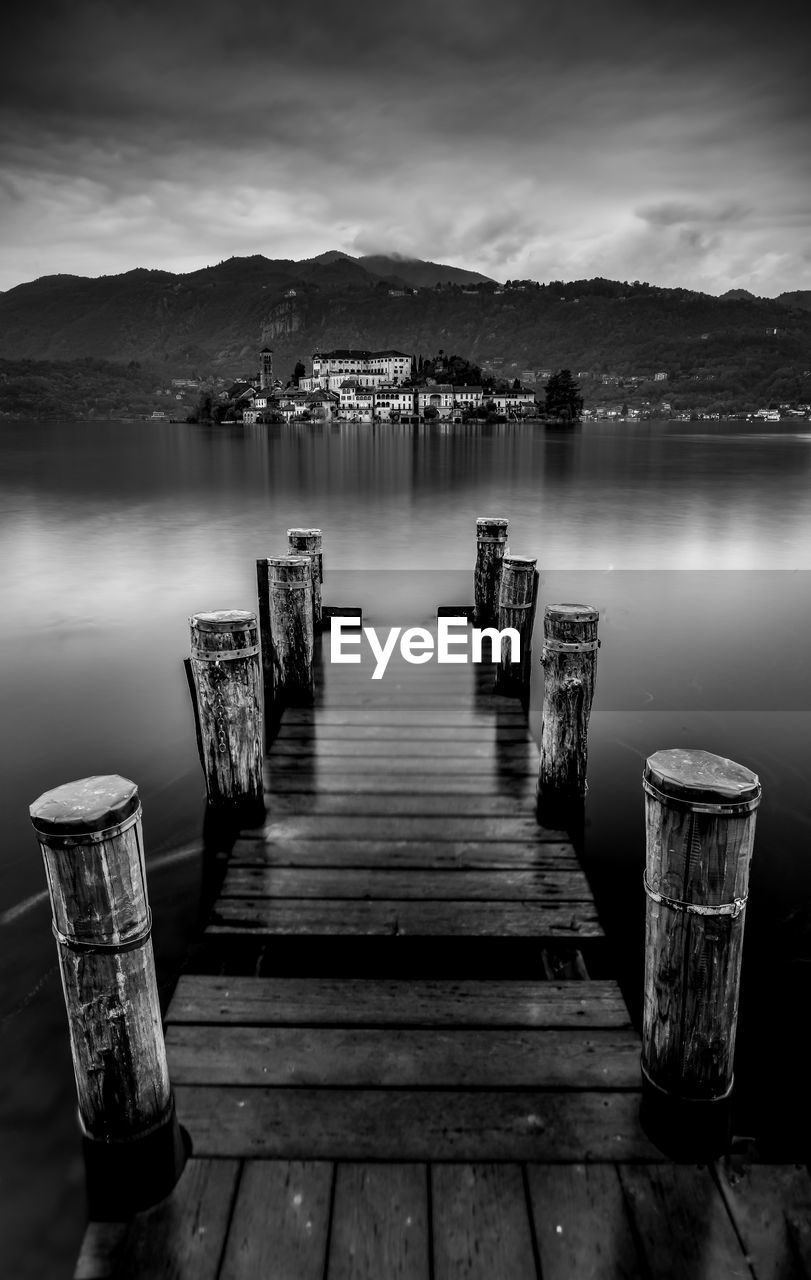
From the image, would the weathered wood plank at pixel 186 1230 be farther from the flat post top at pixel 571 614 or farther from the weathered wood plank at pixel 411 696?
the weathered wood plank at pixel 411 696

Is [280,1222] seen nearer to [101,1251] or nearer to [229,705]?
[101,1251]

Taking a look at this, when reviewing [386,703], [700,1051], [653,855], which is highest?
[653,855]

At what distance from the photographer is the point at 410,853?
5.79 metres

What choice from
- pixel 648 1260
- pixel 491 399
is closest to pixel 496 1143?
pixel 648 1260

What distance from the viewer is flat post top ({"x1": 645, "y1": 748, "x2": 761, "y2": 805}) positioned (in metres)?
2.74

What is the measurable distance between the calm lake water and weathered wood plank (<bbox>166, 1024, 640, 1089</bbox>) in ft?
Result: 3.60

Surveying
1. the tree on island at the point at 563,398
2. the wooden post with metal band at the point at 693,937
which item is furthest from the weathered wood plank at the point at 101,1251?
the tree on island at the point at 563,398

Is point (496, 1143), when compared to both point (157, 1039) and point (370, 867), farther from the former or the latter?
point (370, 867)

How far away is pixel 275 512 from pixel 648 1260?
34970 millimetres

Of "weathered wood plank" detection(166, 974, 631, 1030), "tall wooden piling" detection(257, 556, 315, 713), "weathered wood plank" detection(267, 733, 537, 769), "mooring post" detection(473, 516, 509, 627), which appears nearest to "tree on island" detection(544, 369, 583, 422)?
"mooring post" detection(473, 516, 509, 627)

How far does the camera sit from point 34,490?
4181 cm

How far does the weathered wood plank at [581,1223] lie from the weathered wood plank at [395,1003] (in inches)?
36.7

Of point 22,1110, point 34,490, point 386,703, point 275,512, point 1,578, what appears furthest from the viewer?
point 34,490

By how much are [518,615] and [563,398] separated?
174073 mm
